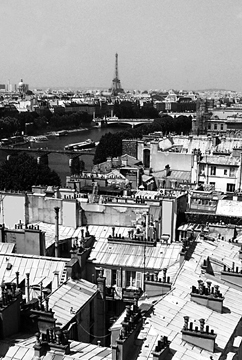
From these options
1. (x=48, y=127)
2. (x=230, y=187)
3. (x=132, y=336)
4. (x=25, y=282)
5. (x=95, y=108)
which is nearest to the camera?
(x=132, y=336)

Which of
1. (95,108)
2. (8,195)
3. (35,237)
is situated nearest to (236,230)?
(35,237)

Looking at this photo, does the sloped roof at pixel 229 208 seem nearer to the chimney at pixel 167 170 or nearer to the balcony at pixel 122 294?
the balcony at pixel 122 294

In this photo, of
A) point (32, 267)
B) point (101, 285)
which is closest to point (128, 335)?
point (101, 285)

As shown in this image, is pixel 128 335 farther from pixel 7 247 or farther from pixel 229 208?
pixel 229 208

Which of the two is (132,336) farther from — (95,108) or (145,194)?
(95,108)

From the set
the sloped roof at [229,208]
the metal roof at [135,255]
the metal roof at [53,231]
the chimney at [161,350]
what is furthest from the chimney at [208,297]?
the sloped roof at [229,208]

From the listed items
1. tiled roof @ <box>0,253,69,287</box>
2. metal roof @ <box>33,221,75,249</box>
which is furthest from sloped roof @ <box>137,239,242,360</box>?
metal roof @ <box>33,221,75,249</box>

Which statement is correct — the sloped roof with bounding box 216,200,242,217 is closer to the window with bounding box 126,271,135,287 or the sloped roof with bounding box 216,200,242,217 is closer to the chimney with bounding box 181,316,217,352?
the window with bounding box 126,271,135,287
